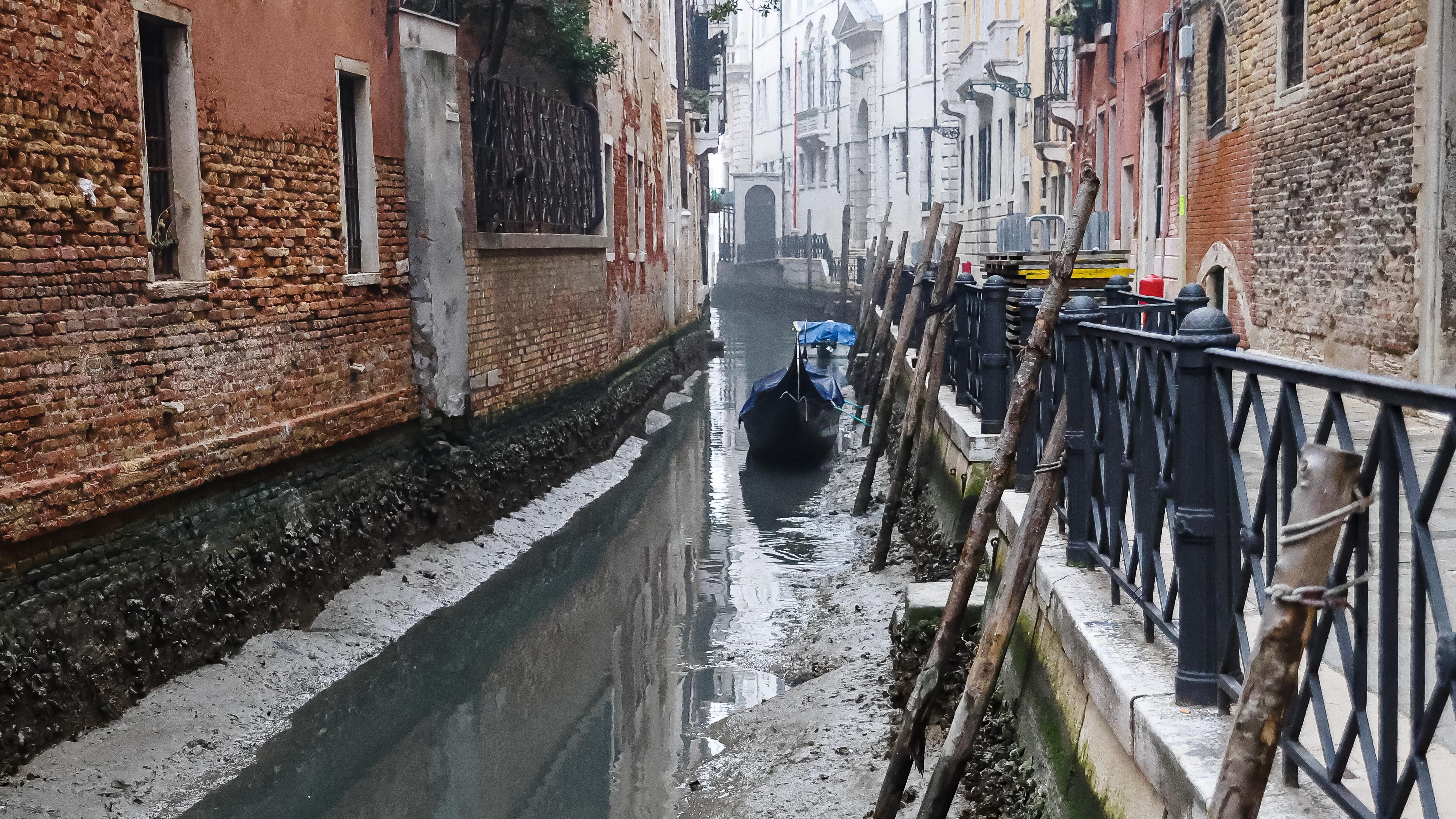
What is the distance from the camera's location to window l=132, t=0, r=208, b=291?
6203 mm

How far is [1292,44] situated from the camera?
11.1 meters

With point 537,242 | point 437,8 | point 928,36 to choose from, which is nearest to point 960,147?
point 928,36

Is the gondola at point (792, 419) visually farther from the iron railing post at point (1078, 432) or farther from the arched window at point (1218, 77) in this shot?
the iron railing post at point (1078, 432)

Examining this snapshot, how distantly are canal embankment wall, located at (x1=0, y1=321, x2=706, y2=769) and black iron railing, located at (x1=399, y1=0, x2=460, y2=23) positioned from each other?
2.56 meters

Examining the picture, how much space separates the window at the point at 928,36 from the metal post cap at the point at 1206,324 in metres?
33.4

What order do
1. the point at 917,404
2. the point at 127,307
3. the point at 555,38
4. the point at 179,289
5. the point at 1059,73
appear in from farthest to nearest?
the point at 1059,73
the point at 555,38
the point at 917,404
the point at 179,289
the point at 127,307

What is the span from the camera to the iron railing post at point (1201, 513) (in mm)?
2828

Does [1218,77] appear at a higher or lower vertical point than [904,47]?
lower

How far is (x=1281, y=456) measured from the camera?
2861 millimetres

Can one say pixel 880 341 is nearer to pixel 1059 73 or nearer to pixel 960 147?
pixel 1059 73

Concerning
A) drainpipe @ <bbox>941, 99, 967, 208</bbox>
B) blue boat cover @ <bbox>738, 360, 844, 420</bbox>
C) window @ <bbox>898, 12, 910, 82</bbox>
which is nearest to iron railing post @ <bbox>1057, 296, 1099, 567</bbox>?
blue boat cover @ <bbox>738, 360, 844, 420</bbox>

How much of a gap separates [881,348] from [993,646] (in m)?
13.5

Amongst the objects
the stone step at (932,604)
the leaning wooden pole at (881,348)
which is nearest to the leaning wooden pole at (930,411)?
the stone step at (932,604)

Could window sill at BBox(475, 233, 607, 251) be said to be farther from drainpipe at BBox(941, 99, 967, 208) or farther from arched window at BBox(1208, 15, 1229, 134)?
drainpipe at BBox(941, 99, 967, 208)
